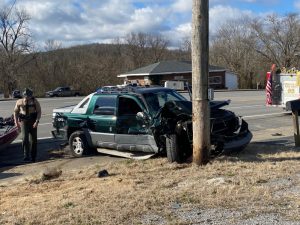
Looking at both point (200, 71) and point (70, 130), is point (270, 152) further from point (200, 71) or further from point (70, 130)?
point (70, 130)

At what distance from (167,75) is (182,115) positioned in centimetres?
A: 5951

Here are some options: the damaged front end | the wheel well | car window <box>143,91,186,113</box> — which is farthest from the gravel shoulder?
the wheel well

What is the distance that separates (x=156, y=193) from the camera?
6.49 metres

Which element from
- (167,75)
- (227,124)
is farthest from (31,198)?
(167,75)

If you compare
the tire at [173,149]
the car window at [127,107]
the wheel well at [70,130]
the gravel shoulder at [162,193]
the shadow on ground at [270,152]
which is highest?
the car window at [127,107]

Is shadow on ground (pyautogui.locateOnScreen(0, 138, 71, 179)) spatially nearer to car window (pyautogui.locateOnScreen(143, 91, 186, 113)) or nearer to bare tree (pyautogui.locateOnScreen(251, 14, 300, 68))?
car window (pyautogui.locateOnScreen(143, 91, 186, 113))

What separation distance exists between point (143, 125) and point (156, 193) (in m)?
3.63

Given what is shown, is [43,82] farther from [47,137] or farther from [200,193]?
[200,193]

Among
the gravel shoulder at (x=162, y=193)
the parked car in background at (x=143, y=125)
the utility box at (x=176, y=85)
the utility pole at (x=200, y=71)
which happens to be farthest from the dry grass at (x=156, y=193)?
the utility box at (x=176, y=85)

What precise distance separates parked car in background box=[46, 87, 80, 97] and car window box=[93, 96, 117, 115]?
56340mm

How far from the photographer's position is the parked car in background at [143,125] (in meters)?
9.33

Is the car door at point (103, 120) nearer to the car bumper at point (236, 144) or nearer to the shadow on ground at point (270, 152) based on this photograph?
the car bumper at point (236, 144)

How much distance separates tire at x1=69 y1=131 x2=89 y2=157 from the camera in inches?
440

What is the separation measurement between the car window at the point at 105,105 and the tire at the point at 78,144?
661 mm
